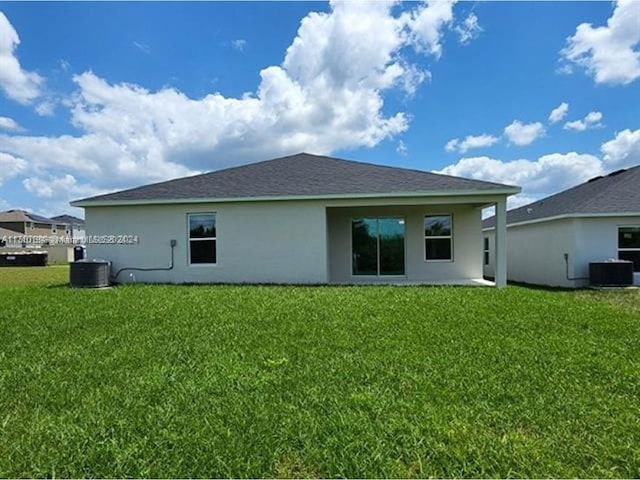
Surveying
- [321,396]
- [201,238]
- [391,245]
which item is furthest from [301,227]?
[321,396]

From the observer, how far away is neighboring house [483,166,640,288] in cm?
1348

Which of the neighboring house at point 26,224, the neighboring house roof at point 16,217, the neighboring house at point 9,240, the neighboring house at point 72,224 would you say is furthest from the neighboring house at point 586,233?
the neighboring house at point 72,224

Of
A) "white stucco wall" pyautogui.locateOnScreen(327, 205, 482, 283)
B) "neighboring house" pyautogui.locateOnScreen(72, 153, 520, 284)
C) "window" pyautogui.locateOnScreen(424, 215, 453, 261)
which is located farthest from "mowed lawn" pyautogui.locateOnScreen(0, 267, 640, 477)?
"window" pyautogui.locateOnScreen(424, 215, 453, 261)

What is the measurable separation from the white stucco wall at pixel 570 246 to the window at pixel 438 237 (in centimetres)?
392

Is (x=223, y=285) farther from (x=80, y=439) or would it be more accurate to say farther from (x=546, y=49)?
(x=546, y=49)

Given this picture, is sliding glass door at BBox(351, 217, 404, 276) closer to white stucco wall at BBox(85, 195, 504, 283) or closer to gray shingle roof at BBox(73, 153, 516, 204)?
white stucco wall at BBox(85, 195, 504, 283)

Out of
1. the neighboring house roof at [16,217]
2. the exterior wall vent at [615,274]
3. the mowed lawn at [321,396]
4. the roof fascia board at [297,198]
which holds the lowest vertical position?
the mowed lawn at [321,396]

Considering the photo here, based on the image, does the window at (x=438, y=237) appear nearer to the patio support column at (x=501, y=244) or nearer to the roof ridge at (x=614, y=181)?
the patio support column at (x=501, y=244)

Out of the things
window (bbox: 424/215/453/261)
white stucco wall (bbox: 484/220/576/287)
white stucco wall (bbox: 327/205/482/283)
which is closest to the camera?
white stucco wall (bbox: 484/220/576/287)

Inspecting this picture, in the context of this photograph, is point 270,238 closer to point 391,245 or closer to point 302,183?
point 302,183

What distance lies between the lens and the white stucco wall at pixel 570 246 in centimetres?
1350

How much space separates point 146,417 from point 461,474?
240 cm

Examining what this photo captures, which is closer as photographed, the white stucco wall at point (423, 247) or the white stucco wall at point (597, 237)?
the white stucco wall at point (597, 237)

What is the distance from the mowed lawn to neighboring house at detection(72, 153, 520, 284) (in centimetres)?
572
